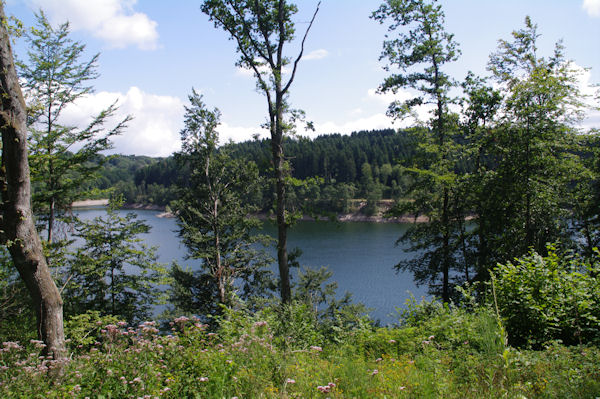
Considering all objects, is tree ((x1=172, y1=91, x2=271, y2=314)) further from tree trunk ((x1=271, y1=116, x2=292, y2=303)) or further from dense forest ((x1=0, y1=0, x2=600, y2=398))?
tree trunk ((x1=271, y1=116, x2=292, y2=303))

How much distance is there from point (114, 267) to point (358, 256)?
26.4m

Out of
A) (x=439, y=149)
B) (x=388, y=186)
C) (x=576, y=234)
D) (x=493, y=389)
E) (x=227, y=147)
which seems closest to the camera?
(x=493, y=389)

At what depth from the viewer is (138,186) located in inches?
3701

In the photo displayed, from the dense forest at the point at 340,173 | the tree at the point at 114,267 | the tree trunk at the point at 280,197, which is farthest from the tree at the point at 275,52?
the dense forest at the point at 340,173

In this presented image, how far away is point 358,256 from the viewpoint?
34938mm

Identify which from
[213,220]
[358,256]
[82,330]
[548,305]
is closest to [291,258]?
[213,220]

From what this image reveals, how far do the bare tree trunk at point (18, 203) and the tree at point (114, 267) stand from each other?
22.7 feet

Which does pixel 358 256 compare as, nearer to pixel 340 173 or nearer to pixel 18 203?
pixel 18 203

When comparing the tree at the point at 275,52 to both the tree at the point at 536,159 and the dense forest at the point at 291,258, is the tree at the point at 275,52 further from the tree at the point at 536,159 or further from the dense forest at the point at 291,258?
the tree at the point at 536,159

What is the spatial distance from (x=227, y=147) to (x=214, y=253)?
574 centimetres

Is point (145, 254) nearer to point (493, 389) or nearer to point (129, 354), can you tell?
point (129, 354)

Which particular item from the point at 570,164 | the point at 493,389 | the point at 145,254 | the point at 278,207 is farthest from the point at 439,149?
the point at 145,254

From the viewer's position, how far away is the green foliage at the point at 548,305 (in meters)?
4.20

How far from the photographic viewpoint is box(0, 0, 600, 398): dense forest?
3.15 metres
